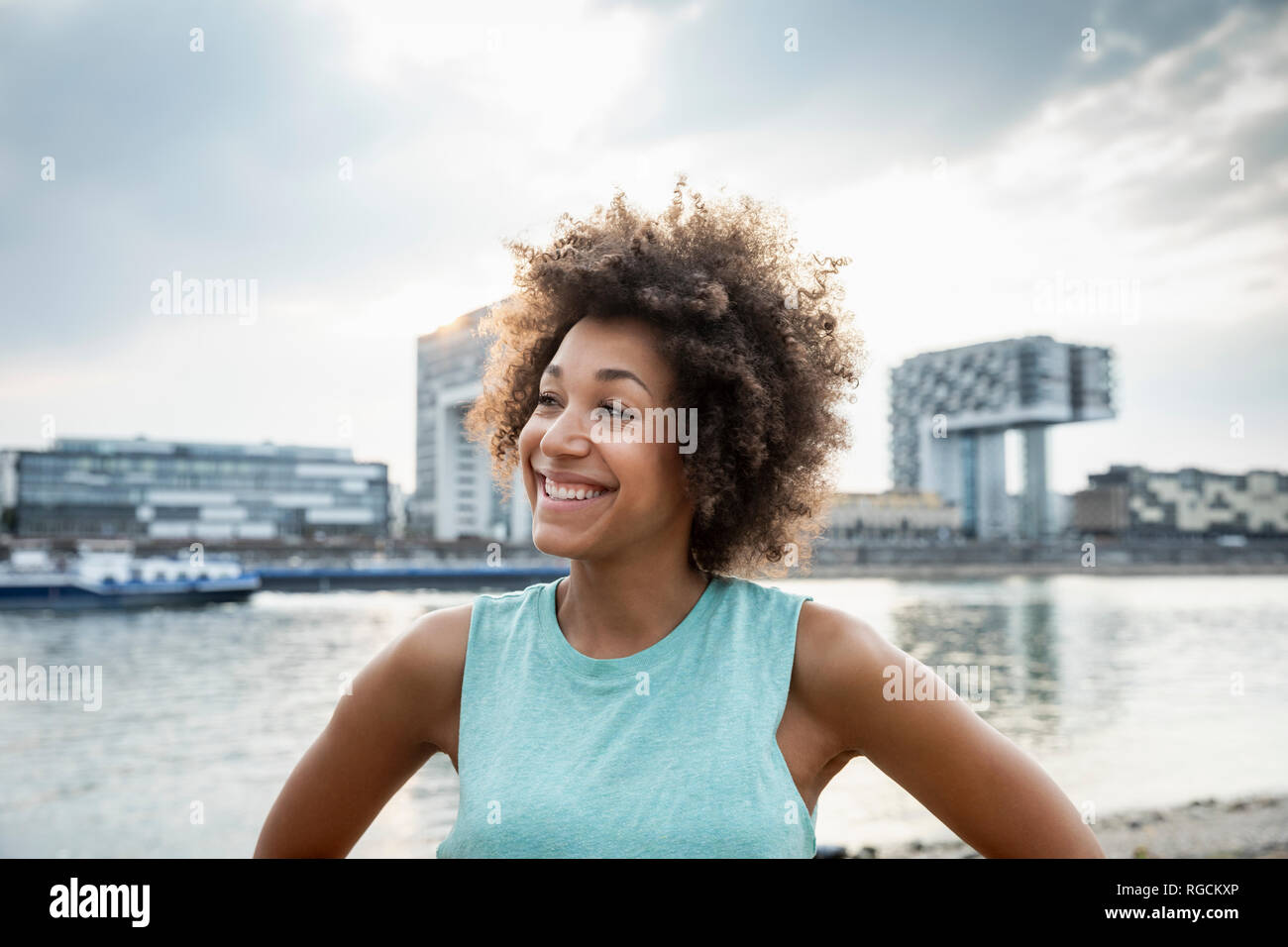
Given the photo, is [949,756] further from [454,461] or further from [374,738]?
[454,461]

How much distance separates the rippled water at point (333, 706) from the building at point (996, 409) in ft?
130

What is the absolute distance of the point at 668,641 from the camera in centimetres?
130

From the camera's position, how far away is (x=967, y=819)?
1.23 meters

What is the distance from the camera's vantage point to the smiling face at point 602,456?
4.27ft

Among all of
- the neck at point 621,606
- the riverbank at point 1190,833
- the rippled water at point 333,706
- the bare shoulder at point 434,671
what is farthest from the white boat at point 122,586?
the neck at point 621,606

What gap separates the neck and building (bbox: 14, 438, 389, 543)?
6950 centimetres

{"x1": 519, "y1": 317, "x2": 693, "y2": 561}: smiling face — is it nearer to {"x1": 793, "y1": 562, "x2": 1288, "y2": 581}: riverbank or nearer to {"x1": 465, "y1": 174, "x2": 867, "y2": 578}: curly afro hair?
{"x1": 465, "y1": 174, "x2": 867, "y2": 578}: curly afro hair

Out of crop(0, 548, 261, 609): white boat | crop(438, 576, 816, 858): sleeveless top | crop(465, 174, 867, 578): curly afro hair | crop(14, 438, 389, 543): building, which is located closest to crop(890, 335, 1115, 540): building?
crop(14, 438, 389, 543): building

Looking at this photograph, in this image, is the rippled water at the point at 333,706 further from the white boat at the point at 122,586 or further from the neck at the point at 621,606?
the neck at the point at 621,606

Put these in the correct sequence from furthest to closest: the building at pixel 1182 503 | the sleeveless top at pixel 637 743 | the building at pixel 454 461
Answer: the building at pixel 1182 503
the building at pixel 454 461
the sleeveless top at pixel 637 743

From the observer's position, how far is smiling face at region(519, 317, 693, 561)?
1302mm

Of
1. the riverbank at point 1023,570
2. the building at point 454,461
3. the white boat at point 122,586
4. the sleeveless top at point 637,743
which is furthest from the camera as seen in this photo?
the building at point 454,461

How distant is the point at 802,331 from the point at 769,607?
498 mm
